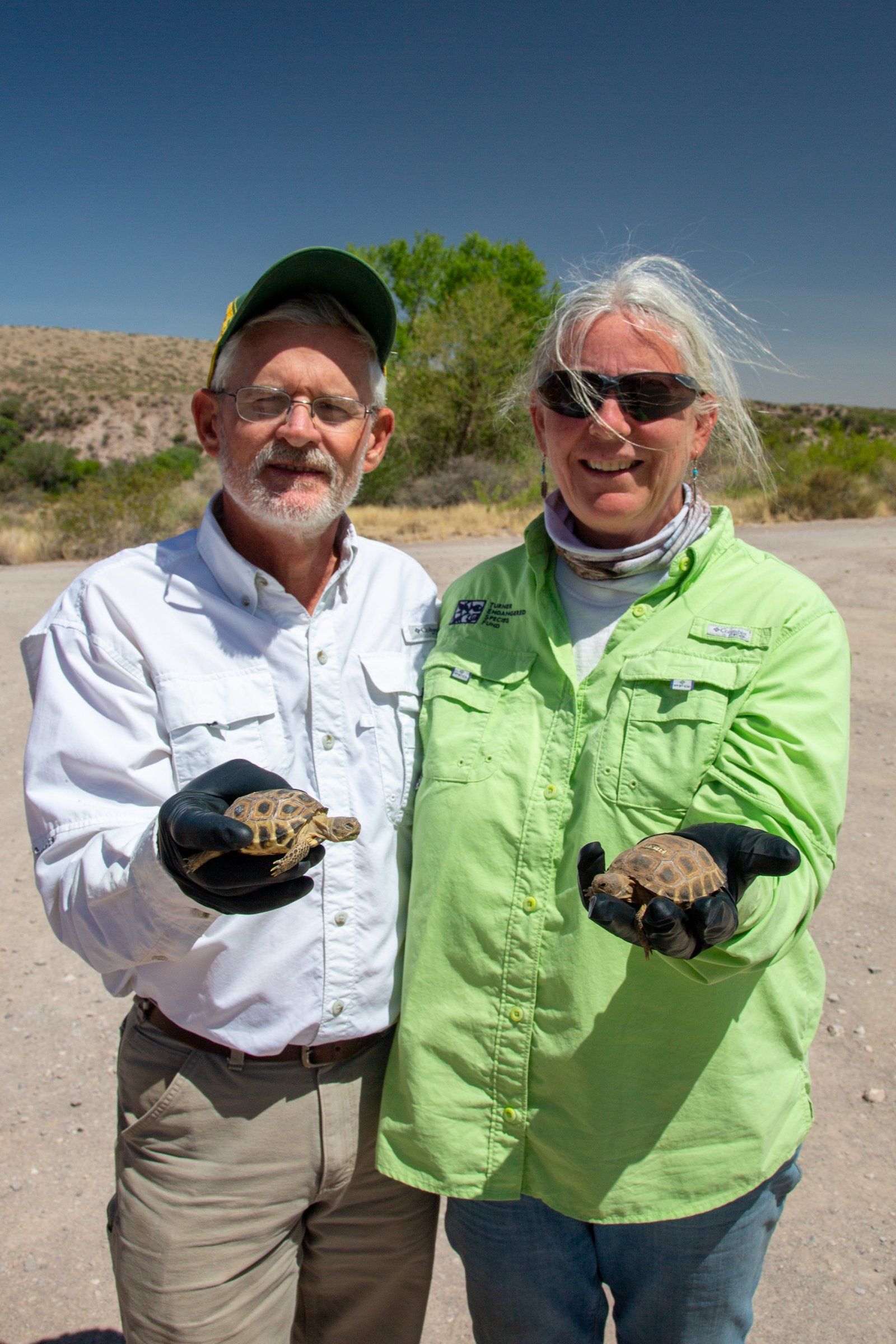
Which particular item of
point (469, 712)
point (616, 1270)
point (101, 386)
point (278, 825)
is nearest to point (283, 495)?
point (469, 712)

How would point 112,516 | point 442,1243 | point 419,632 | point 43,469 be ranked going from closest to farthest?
point 419,632
point 442,1243
point 112,516
point 43,469

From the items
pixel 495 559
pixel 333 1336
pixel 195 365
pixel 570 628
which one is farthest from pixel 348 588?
pixel 195 365

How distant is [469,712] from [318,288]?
1052 mm

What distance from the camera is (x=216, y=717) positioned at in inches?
75.9

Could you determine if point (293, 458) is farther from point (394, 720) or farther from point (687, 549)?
point (687, 549)

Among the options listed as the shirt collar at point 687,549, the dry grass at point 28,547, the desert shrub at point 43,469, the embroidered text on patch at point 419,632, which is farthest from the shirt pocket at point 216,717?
the desert shrub at point 43,469

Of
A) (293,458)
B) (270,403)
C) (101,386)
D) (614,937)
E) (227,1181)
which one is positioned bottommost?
(227,1181)

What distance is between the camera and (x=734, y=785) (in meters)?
1.66

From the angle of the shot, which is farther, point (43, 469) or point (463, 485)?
point (43, 469)

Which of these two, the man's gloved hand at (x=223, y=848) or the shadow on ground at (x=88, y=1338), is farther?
the shadow on ground at (x=88, y=1338)

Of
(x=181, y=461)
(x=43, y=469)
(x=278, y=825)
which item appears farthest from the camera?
(x=181, y=461)

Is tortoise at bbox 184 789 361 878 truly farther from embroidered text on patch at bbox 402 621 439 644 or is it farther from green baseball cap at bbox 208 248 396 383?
green baseball cap at bbox 208 248 396 383

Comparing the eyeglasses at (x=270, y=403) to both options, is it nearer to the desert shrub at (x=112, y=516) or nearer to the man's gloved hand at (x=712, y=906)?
the man's gloved hand at (x=712, y=906)

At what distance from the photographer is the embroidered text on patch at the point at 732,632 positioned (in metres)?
1.77
